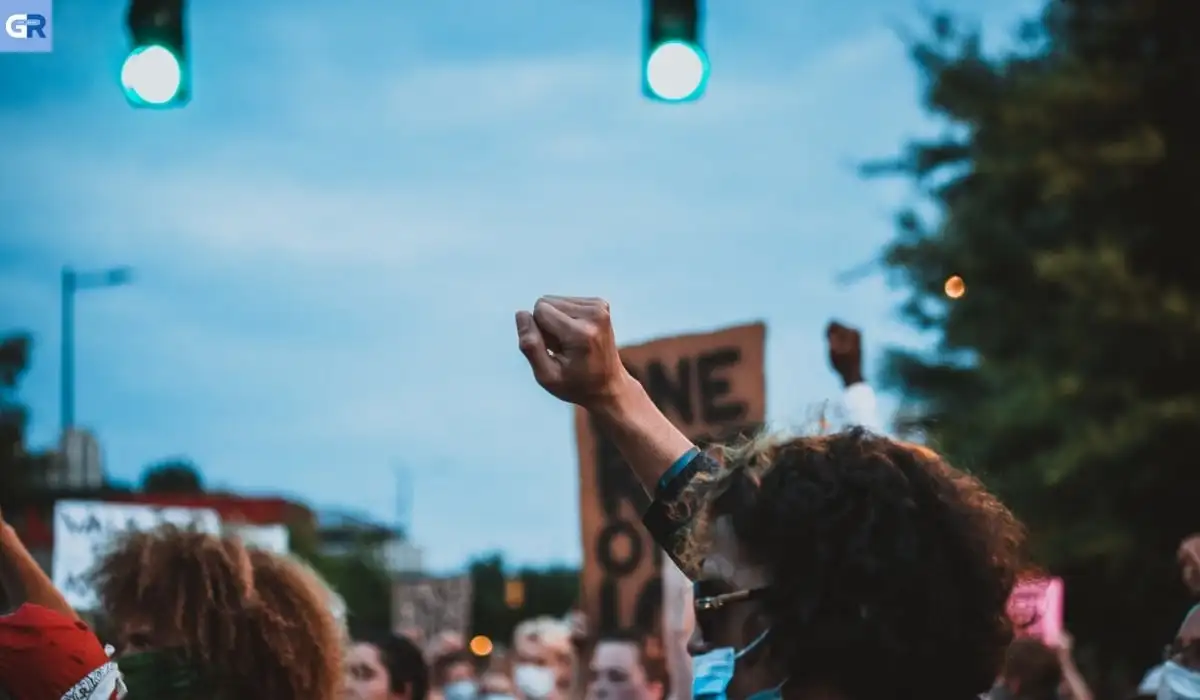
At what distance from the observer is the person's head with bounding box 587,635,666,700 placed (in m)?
7.06

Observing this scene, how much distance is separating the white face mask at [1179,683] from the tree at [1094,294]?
12.9 meters

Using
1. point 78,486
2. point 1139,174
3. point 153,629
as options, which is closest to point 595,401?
point 153,629

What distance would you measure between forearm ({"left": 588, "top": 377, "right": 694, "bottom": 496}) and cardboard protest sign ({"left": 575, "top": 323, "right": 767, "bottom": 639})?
5080 millimetres

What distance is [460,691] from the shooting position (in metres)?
12.8

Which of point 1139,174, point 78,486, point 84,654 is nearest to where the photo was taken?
point 84,654

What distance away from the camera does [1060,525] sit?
772 inches

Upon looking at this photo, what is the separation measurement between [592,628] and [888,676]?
5.73 m

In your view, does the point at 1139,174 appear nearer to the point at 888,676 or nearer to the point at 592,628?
the point at 592,628

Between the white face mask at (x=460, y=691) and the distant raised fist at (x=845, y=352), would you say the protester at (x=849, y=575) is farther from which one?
the white face mask at (x=460, y=691)

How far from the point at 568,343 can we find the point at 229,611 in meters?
1.77

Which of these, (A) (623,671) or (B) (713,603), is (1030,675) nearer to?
(A) (623,671)

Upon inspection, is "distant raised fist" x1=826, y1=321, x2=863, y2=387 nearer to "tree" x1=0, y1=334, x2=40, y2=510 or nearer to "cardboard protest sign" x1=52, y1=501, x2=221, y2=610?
"cardboard protest sign" x1=52, y1=501, x2=221, y2=610

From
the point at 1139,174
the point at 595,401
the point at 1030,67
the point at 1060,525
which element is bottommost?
the point at 1060,525

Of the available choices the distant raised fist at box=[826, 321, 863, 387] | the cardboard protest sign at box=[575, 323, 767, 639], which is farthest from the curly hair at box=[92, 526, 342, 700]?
the cardboard protest sign at box=[575, 323, 767, 639]
